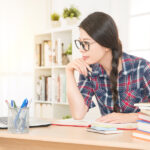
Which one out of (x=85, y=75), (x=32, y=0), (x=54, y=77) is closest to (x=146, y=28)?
(x=54, y=77)

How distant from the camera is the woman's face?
1.71 metres

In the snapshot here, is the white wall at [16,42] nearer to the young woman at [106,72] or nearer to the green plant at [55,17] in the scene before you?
the green plant at [55,17]

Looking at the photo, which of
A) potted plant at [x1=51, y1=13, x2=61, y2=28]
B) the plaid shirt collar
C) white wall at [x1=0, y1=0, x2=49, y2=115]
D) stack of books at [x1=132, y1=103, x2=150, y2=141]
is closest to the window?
potted plant at [x1=51, y1=13, x2=61, y2=28]

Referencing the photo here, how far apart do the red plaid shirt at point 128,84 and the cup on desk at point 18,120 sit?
0.74 metres

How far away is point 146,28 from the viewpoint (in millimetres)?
2939

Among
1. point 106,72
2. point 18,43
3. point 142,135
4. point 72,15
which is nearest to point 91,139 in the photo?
point 142,135

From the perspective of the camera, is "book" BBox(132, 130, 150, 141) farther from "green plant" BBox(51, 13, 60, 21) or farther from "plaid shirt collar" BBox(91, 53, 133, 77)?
"green plant" BBox(51, 13, 60, 21)

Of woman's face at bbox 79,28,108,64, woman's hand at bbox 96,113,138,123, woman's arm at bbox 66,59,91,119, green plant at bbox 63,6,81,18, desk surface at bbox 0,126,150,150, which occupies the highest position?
green plant at bbox 63,6,81,18

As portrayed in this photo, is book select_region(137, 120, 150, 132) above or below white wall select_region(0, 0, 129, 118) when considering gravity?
below

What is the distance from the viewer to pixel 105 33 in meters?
1.72

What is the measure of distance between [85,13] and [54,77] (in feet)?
2.63

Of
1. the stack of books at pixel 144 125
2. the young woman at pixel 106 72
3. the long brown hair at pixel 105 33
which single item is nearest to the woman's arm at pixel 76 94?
the young woman at pixel 106 72

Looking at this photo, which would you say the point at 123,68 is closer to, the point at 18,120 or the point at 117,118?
the point at 117,118

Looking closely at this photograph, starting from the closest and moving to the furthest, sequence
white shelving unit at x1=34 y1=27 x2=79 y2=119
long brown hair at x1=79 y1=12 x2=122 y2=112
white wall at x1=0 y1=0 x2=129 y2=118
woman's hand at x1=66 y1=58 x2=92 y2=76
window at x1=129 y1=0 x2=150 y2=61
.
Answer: long brown hair at x1=79 y1=12 x2=122 y2=112, woman's hand at x1=66 y1=58 x2=92 y2=76, window at x1=129 y1=0 x2=150 y2=61, white shelving unit at x1=34 y1=27 x2=79 y2=119, white wall at x1=0 y1=0 x2=129 y2=118
